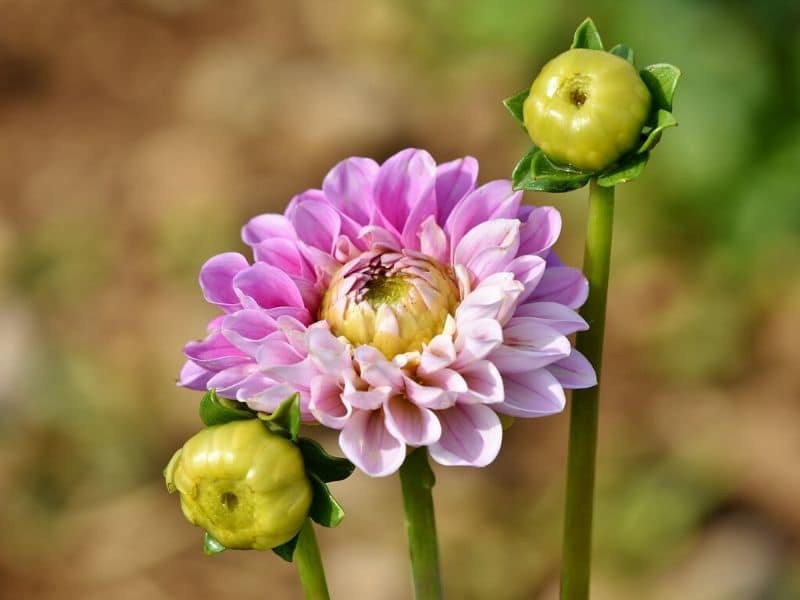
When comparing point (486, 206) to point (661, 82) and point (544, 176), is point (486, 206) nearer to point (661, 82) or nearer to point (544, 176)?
point (544, 176)

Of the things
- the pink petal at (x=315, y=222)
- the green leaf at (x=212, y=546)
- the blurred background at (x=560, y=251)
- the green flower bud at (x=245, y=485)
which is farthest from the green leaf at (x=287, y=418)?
the blurred background at (x=560, y=251)

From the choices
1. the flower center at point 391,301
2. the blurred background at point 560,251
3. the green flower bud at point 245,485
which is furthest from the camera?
the blurred background at point 560,251

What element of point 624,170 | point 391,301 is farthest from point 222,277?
point 624,170

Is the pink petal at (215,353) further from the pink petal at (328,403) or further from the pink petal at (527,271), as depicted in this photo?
the pink petal at (527,271)

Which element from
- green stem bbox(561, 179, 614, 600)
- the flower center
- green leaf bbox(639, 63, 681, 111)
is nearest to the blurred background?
green stem bbox(561, 179, 614, 600)

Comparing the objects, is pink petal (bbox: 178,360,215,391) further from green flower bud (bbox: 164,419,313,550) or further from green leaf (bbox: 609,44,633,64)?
green leaf (bbox: 609,44,633,64)
